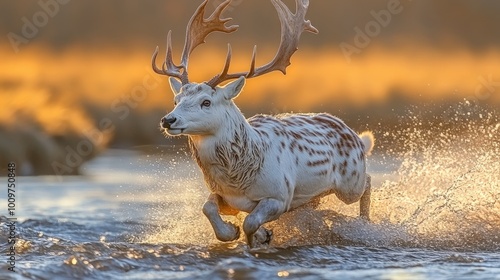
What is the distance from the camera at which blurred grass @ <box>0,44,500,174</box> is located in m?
18.8

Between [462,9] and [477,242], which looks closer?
[477,242]

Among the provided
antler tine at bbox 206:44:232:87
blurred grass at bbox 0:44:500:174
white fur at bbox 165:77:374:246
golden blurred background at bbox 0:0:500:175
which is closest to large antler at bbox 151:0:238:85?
white fur at bbox 165:77:374:246

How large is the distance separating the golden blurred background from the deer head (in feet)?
28.0

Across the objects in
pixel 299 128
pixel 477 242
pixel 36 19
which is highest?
pixel 36 19

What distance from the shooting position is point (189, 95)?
346 inches

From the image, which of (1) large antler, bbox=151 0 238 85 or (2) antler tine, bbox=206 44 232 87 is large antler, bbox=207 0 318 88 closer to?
(1) large antler, bbox=151 0 238 85

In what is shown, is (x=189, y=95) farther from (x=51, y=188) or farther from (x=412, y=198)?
(x=51, y=188)

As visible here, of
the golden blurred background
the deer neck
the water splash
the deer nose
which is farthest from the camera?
the golden blurred background

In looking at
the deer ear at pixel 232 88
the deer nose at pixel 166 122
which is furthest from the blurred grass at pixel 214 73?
the deer nose at pixel 166 122

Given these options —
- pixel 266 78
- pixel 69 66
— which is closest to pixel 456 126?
pixel 266 78

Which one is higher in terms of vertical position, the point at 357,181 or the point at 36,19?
the point at 36,19

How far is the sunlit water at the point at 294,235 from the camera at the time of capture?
859 centimetres

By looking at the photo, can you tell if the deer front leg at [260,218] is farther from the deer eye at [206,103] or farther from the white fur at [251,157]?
the deer eye at [206,103]

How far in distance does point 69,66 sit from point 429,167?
378 inches
